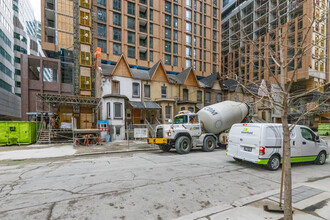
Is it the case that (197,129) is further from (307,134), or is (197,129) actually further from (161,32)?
(161,32)

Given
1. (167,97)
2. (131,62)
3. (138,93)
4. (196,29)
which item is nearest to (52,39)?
(131,62)

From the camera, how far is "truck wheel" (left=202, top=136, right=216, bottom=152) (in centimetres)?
1238

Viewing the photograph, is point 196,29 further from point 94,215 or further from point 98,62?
point 94,215

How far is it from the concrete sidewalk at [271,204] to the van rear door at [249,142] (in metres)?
2.17

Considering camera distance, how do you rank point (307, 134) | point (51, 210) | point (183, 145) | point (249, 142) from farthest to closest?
point (183, 145) < point (307, 134) < point (249, 142) < point (51, 210)

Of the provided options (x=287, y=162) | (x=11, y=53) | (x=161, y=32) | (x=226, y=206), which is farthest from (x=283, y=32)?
(x=11, y=53)

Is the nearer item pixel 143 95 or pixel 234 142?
pixel 234 142

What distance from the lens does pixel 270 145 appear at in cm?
711

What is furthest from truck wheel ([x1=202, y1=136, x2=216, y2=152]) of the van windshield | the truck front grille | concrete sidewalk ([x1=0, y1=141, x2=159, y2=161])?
concrete sidewalk ([x1=0, y1=141, x2=159, y2=161])

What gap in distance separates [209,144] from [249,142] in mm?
5545

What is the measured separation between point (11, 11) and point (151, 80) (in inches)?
1731

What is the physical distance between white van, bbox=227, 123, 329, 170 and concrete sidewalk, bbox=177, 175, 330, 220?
2.07 metres

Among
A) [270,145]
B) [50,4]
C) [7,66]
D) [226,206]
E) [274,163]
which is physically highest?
[50,4]

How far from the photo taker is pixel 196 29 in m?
41.2
